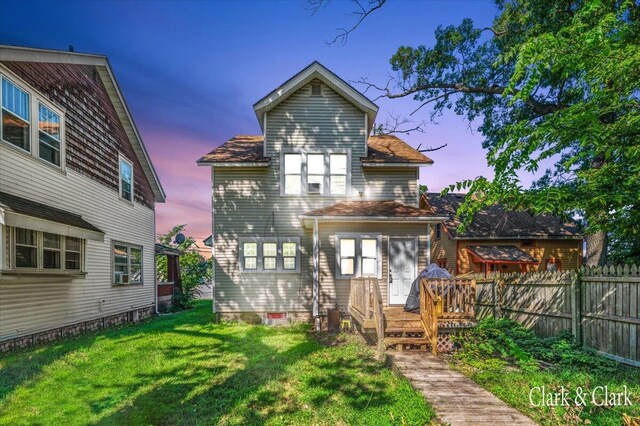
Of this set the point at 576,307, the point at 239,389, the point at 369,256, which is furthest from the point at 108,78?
the point at 576,307

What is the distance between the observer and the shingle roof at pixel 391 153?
11797 mm

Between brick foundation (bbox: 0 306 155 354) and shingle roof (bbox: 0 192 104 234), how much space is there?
2910mm

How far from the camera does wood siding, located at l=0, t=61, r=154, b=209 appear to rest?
8969mm

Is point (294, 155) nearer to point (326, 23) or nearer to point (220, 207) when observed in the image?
point (220, 207)

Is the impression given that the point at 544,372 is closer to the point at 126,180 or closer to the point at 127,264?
the point at 127,264

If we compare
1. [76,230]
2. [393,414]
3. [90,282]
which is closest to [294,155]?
[76,230]

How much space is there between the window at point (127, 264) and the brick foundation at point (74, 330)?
1.31 meters

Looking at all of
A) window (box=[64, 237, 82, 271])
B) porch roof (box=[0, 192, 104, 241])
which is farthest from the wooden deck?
window (box=[64, 237, 82, 271])

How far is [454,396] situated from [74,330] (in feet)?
34.9

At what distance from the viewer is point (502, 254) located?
17609 millimetres

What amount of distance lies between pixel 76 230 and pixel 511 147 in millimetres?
10971

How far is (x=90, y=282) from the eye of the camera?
34.6 feet

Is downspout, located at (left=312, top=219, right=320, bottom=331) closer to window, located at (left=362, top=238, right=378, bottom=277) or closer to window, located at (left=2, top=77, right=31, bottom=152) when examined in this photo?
window, located at (left=362, top=238, right=378, bottom=277)

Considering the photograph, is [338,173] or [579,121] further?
[338,173]
